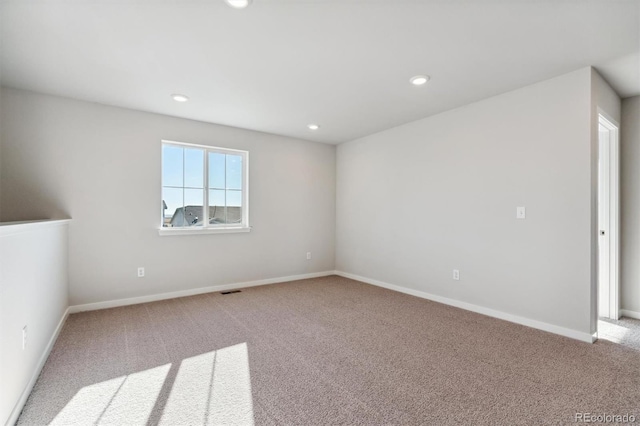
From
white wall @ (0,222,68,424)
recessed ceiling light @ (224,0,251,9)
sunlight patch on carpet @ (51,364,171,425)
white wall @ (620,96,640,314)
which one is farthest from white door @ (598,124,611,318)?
white wall @ (0,222,68,424)

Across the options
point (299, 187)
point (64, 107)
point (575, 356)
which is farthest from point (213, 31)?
point (575, 356)

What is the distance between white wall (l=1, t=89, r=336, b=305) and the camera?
3.13 metres

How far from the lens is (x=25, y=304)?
1845 mm

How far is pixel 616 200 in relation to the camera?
10.3 ft

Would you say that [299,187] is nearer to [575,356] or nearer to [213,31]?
[213,31]

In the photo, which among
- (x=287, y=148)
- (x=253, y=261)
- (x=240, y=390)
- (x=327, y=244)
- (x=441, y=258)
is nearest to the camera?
(x=240, y=390)

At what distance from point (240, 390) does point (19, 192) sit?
3134 mm

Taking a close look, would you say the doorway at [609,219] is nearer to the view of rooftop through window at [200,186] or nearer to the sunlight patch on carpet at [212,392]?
the sunlight patch on carpet at [212,392]

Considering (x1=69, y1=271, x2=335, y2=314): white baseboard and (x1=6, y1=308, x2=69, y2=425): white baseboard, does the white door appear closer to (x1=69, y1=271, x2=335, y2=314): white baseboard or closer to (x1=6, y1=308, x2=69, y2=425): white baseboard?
(x1=69, y1=271, x2=335, y2=314): white baseboard

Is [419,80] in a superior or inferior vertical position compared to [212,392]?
superior

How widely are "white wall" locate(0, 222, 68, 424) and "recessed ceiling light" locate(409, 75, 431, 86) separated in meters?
3.12

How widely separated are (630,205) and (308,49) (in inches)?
147

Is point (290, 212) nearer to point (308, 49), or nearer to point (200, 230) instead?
point (200, 230)

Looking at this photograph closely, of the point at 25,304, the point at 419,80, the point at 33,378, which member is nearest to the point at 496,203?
the point at 419,80
